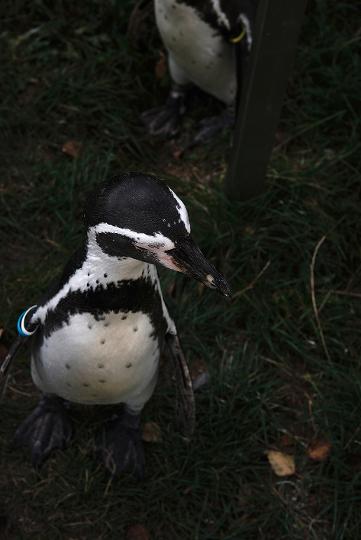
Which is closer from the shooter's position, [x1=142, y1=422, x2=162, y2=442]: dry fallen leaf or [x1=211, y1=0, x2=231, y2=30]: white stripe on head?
[x1=142, y1=422, x2=162, y2=442]: dry fallen leaf

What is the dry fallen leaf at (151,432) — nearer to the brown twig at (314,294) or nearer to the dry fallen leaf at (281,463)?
the dry fallen leaf at (281,463)

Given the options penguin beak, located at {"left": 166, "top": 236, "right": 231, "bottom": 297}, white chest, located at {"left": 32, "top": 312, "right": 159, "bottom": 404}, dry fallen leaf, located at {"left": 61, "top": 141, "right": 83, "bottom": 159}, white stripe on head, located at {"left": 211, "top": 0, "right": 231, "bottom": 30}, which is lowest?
dry fallen leaf, located at {"left": 61, "top": 141, "right": 83, "bottom": 159}

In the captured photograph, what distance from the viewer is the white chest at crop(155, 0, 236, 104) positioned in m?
2.72

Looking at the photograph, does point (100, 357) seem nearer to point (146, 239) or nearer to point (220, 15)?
point (146, 239)

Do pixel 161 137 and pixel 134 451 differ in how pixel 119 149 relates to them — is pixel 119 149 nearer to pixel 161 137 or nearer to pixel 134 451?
pixel 161 137

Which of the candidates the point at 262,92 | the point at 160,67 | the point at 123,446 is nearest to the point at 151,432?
the point at 123,446

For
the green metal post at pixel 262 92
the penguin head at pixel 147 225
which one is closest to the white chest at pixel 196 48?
the green metal post at pixel 262 92

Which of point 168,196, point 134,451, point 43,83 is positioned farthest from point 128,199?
point 43,83

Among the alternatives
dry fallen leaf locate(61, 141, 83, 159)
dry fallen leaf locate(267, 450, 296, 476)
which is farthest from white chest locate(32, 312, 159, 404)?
dry fallen leaf locate(61, 141, 83, 159)

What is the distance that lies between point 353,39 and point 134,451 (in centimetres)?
197

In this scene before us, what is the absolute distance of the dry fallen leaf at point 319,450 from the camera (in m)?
2.36

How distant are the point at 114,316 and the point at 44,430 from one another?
2.31 ft

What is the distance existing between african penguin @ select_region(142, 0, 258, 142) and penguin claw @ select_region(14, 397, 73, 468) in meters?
1.29

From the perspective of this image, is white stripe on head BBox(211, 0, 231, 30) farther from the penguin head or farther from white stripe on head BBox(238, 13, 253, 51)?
the penguin head
